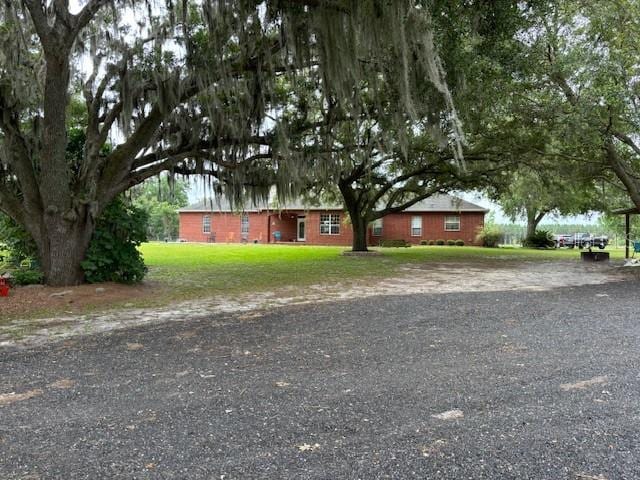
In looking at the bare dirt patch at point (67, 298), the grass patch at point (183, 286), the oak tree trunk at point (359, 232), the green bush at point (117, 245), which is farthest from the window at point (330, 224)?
the bare dirt patch at point (67, 298)

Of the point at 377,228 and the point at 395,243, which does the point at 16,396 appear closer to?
the point at 395,243

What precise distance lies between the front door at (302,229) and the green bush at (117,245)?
76.5 ft

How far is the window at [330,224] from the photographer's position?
31.8 metres

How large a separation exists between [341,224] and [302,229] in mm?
3118

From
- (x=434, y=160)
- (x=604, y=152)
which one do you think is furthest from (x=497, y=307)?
(x=434, y=160)

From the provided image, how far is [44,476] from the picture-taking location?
2281mm

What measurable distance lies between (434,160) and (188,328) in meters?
13.0

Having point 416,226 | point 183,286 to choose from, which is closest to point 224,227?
point 416,226

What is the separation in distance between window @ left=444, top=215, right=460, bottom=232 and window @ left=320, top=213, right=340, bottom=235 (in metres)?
7.16

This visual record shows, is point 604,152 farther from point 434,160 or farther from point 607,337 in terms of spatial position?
point 607,337

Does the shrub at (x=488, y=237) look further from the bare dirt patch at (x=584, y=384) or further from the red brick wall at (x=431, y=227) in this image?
the bare dirt patch at (x=584, y=384)

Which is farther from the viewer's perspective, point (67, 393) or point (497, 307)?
point (497, 307)

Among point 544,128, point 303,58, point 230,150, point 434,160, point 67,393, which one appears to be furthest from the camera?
point 434,160

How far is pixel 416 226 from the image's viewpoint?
31484 mm
